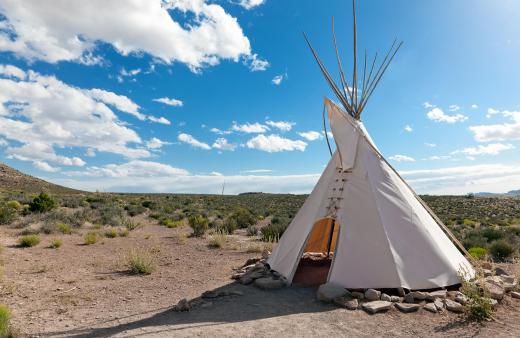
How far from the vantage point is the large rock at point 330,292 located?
6480 mm

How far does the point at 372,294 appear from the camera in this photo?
639 cm

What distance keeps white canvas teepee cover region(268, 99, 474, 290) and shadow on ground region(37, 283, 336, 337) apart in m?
0.72

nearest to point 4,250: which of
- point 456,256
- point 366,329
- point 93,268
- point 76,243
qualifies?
point 76,243

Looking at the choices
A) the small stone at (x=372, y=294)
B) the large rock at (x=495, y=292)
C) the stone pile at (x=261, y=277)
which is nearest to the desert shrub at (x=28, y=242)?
the stone pile at (x=261, y=277)

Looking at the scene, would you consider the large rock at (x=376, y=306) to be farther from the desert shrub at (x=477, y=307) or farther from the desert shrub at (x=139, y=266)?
the desert shrub at (x=139, y=266)

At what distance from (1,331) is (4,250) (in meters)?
8.32

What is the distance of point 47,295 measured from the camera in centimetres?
755

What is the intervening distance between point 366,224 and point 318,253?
397 centimetres

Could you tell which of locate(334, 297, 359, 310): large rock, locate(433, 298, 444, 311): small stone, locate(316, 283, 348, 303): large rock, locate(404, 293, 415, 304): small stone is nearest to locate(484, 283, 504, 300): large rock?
locate(433, 298, 444, 311): small stone

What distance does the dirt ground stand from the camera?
5441mm

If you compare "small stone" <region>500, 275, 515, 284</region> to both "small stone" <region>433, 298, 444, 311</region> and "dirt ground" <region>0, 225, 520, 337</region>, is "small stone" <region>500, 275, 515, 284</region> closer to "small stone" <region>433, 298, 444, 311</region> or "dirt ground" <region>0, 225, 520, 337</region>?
"dirt ground" <region>0, 225, 520, 337</region>

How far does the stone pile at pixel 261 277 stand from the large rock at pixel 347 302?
4.96 feet

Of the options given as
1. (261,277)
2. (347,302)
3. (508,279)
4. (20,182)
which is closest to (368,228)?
(347,302)

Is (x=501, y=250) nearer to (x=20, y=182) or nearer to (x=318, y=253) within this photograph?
(x=318, y=253)
